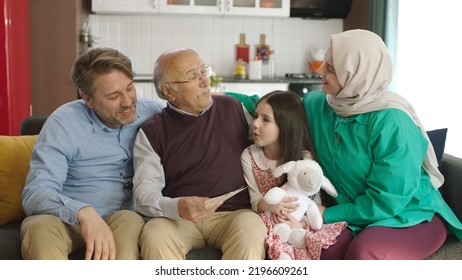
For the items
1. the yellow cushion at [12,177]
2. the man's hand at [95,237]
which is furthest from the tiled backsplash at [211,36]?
the man's hand at [95,237]

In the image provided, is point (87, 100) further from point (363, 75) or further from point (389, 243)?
point (389, 243)

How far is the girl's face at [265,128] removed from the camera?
6.77 feet

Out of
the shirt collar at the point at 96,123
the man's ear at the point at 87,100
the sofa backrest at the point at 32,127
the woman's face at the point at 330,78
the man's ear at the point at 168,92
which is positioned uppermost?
the woman's face at the point at 330,78

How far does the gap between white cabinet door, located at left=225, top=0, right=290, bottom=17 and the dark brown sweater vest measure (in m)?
3.08

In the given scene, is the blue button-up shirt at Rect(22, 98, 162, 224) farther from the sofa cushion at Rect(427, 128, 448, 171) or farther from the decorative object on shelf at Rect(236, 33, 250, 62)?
the decorative object on shelf at Rect(236, 33, 250, 62)

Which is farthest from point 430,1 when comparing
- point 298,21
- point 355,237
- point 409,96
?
point 355,237

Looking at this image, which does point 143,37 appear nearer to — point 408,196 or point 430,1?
point 430,1

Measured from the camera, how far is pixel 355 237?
75.7 inches

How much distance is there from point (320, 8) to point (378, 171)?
11.8ft

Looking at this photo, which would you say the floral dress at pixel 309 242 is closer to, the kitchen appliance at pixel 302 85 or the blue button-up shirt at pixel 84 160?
the blue button-up shirt at pixel 84 160

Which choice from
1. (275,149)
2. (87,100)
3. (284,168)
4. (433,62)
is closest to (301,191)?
(284,168)

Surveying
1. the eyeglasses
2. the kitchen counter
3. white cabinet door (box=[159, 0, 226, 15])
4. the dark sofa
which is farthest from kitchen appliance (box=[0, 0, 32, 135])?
the eyeglasses

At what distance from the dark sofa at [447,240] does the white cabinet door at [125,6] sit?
3.04 meters

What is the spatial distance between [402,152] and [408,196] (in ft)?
0.51
